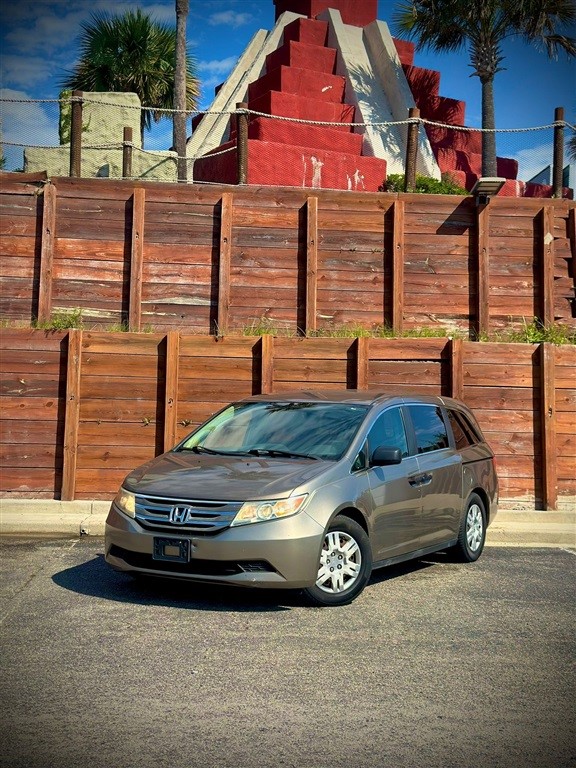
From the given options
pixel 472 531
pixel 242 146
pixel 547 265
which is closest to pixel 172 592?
pixel 472 531

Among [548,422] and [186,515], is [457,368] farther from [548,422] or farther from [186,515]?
A: [186,515]

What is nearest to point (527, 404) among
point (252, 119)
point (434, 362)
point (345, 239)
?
point (434, 362)

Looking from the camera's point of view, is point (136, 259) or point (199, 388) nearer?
point (199, 388)

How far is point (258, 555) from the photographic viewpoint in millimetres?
6555

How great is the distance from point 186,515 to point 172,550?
26 cm

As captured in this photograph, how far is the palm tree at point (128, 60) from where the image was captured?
2953 cm

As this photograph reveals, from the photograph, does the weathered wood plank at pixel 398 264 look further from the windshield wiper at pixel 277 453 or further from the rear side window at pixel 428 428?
the windshield wiper at pixel 277 453

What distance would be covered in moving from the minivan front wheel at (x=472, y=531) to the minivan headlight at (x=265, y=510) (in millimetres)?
2675

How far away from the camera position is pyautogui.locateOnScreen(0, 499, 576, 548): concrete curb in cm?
1061

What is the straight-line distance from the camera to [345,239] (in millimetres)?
14750

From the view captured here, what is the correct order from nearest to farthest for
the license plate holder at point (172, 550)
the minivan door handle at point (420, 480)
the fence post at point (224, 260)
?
the license plate holder at point (172, 550) < the minivan door handle at point (420, 480) < the fence post at point (224, 260)

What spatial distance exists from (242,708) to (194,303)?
34.8 ft

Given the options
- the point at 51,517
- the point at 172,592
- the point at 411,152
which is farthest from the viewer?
the point at 411,152

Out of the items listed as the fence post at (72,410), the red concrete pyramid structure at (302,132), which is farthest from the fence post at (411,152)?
the fence post at (72,410)
